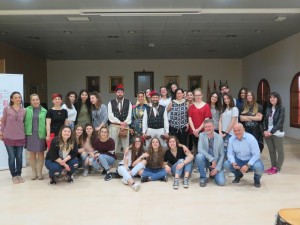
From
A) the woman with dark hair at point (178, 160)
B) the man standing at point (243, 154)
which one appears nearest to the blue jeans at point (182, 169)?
the woman with dark hair at point (178, 160)

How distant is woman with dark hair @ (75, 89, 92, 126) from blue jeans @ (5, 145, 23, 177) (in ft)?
3.94

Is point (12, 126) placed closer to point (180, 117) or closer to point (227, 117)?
point (180, 117)

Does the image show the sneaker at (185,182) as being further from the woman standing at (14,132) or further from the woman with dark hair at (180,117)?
the woman standing at (14,132)

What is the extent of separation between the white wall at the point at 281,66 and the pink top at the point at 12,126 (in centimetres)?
822

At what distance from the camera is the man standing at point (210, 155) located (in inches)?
186

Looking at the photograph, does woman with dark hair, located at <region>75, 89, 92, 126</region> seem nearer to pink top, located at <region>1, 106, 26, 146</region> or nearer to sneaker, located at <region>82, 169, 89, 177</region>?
sneaker, located at <region>82, 169, 89, 177</region>

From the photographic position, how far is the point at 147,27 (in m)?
8.74

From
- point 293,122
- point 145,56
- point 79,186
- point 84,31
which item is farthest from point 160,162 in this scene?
point 145,56

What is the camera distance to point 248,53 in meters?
14.0

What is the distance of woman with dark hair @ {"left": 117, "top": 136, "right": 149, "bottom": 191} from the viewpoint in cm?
478

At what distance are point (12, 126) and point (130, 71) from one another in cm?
1115

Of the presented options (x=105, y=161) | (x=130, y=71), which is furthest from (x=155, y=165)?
(x=130, y=71)

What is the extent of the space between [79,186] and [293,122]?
8126 mm

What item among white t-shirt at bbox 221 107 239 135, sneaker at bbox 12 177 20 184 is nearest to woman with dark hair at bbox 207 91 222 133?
white t-shirt at bbox 221 107 239 135
